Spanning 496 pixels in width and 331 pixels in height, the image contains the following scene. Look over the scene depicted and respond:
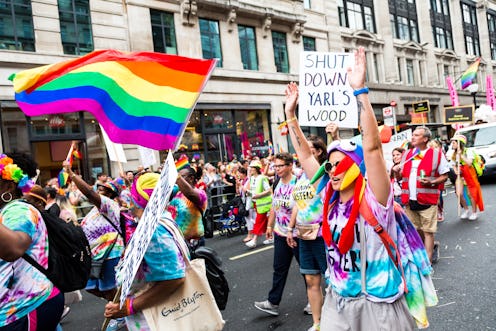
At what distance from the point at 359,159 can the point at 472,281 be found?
3602 mm

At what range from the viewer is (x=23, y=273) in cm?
240

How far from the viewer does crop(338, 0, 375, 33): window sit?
2775 cm

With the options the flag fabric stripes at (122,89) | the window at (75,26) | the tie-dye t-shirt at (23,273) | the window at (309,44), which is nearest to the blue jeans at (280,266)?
the flag fabric stripes at (122,89)

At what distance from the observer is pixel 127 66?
3.66 m

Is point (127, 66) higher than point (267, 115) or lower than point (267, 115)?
lower

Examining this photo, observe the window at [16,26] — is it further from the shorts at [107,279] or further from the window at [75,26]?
the shorts at [107,279]

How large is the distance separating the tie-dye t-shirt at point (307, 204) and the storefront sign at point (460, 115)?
1605cm

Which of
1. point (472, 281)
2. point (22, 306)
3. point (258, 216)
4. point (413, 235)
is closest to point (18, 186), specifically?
point (22, 306)

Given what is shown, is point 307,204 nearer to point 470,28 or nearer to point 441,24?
point 441,24

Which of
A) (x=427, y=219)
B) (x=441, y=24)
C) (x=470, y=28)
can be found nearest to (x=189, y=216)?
(x=427, y=219)

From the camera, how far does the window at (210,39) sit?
19.1 metres

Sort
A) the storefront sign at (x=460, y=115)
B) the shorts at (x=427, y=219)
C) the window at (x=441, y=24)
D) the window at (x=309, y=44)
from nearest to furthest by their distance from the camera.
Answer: the shorts at (x=427, y=219), the storefront sign at (x=460, y=115), the window at (x=309, y=44), the window at (x=441, y=24)

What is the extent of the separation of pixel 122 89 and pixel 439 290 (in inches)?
171

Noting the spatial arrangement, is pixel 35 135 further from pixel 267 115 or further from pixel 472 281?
pixel 472 281
